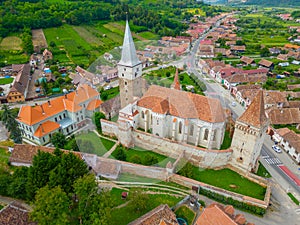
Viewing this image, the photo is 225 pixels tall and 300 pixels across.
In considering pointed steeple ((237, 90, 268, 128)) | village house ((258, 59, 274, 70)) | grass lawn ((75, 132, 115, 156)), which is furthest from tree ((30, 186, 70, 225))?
village house ((258, 59, 274, 70))

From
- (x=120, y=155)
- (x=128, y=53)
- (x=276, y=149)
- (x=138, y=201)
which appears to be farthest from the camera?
(x=276, y=149)

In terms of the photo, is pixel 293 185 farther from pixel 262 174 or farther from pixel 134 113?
pixel 134 113

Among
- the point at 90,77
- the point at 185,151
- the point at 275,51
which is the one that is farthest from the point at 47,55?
the point at 275,51

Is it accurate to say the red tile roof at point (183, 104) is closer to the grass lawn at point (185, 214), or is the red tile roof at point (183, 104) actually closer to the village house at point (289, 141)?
the grass lawn at point (185, 214)

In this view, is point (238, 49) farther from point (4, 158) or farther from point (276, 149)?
point (4, 158)

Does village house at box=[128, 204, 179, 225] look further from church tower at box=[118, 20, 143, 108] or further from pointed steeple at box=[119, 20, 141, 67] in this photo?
pointed steeple at box=[119, 20, 141, 67]

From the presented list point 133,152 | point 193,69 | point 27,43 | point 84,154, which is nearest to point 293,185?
point 133,152
